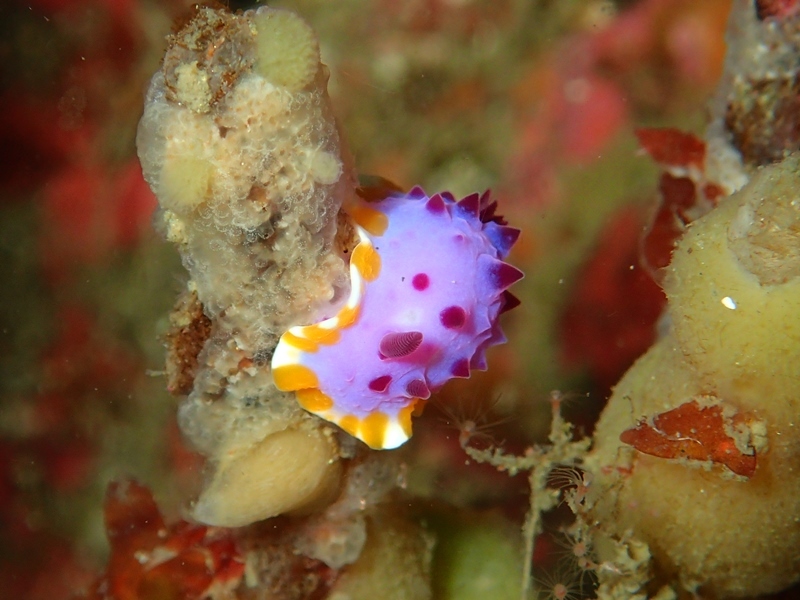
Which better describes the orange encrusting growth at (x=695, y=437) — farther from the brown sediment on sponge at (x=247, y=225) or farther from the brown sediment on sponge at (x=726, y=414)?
the brown sediment on sponge at (x=247, y=225)

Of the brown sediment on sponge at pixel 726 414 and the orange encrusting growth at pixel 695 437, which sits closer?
the brown sediment on sponge at pixel 726 414

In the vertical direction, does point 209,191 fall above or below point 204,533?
above

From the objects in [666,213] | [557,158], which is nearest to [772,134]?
[666,213]

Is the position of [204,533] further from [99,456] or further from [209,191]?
[209,191]

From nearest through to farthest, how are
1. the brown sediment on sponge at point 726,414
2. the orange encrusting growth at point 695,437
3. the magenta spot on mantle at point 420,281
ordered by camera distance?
the magenta spot on mantle at point 420,281, the brown sediment on sponge at point 726,414, the orange encrusting growth at point 695,437

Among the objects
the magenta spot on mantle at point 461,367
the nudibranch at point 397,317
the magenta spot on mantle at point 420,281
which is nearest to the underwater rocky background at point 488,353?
the nudibranch at point 397,317

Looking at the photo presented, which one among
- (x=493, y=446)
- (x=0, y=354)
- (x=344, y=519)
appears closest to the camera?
(x=344, y=519)

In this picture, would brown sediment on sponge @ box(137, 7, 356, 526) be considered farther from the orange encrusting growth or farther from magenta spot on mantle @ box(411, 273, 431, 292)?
the orange encrusting growth
